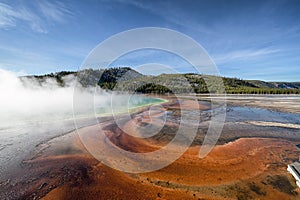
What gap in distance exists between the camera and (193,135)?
9242mm

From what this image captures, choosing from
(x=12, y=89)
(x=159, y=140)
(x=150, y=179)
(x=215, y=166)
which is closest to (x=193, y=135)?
(x=159, y=140)

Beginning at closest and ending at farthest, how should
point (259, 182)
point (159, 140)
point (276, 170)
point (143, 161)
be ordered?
point (259, 182) → point (276, 170) → point (143, 161) → point (159, 140)

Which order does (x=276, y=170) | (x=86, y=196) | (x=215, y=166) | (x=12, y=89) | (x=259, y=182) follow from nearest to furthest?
(x=86, y=196) < (x=259, y=182) < (x=276, y=170) < (x=215, y=166) < (x=12, y=89)

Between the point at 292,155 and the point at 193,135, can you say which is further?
the point at 193,135

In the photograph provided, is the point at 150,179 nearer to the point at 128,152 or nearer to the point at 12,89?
the point at 128,152

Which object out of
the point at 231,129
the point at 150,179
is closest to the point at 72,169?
the point at 150,179

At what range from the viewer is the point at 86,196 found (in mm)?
4086

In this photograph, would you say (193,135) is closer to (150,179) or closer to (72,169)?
(150,179)

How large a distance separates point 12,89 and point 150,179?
132 feet

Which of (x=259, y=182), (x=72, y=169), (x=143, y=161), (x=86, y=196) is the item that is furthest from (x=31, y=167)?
(x=259, y=182)

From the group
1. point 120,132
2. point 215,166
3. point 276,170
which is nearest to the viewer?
point 276,170

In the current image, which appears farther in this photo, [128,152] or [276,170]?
[128,152]

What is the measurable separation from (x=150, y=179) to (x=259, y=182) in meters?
3.15

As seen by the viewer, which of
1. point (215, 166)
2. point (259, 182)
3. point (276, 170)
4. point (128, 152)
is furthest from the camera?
point (128, 152)
